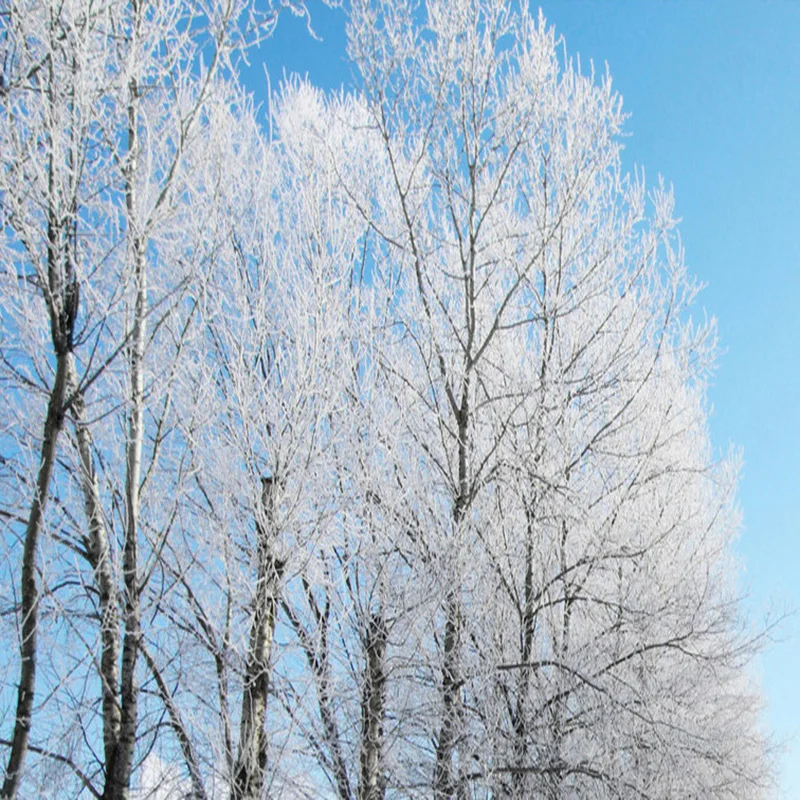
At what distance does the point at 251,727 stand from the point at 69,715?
81 centimetres

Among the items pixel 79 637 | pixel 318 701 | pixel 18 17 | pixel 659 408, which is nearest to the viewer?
pixel 18 17

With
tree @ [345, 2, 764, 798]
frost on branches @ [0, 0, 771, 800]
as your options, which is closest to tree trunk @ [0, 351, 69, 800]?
frost on branches @ [0, 0, 771, 800]

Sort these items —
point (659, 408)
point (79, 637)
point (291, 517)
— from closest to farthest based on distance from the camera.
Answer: point (79, 637) < point (291, 517) < point (659, 408)

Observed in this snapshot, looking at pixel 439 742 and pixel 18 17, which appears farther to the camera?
pixel 439 742

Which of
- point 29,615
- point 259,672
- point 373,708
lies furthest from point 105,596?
point 373,708

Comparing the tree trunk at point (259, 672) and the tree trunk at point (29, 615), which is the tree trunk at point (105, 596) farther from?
the tree trunk at point (259, 672)

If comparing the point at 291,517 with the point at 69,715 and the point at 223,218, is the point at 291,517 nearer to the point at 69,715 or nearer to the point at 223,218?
the point at 69,715

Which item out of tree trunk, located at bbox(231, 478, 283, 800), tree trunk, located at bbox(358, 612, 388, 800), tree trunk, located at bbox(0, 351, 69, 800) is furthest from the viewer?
tree trunk, located at bbox(358, 612, 388, 800)

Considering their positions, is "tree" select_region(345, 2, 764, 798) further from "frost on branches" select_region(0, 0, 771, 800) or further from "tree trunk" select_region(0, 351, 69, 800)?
"tree trunk" select_region(0, 351, 69, 800)

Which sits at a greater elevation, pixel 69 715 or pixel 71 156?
pixel 71 156

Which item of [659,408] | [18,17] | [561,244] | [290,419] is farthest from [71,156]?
[659,408]

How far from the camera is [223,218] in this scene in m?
5.55

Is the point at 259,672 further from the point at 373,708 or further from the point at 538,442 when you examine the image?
the point at 538,442

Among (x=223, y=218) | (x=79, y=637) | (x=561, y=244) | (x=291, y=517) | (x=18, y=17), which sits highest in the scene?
(x=561, y=244)
